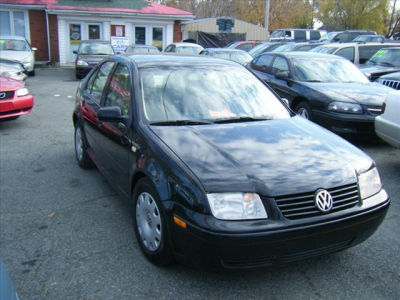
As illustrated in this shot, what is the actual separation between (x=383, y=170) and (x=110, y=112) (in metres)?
3.81

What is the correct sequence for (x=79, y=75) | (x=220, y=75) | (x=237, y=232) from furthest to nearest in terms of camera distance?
(x=79, y=75) < (x=220, y=75) < (x=237, y=232)

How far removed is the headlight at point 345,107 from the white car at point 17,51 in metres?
11.7

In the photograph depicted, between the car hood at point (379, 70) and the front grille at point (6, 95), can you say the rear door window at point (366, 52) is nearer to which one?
the car hood at point (379, 70)

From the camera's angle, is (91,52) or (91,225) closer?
(91,225)

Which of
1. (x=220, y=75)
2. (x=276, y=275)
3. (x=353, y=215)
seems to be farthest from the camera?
(x=220, y=75)

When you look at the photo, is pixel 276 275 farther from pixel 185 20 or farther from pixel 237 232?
pixel 185 20

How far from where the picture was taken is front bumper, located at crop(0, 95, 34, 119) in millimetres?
6945

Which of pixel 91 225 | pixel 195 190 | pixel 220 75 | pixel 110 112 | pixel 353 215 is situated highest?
pixel 220 75

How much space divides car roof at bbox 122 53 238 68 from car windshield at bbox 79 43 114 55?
12896 millimetres

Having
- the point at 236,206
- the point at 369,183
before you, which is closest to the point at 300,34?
the point at 369,183

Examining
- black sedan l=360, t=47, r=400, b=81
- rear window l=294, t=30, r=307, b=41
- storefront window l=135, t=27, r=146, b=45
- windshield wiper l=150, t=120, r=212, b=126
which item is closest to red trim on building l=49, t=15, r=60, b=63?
storefront window l=135, t=27, r=146, b=45

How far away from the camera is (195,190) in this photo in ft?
8.08

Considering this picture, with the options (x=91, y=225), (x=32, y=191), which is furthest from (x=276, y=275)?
(x=32, y=191)

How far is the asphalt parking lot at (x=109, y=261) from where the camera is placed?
2.70m
